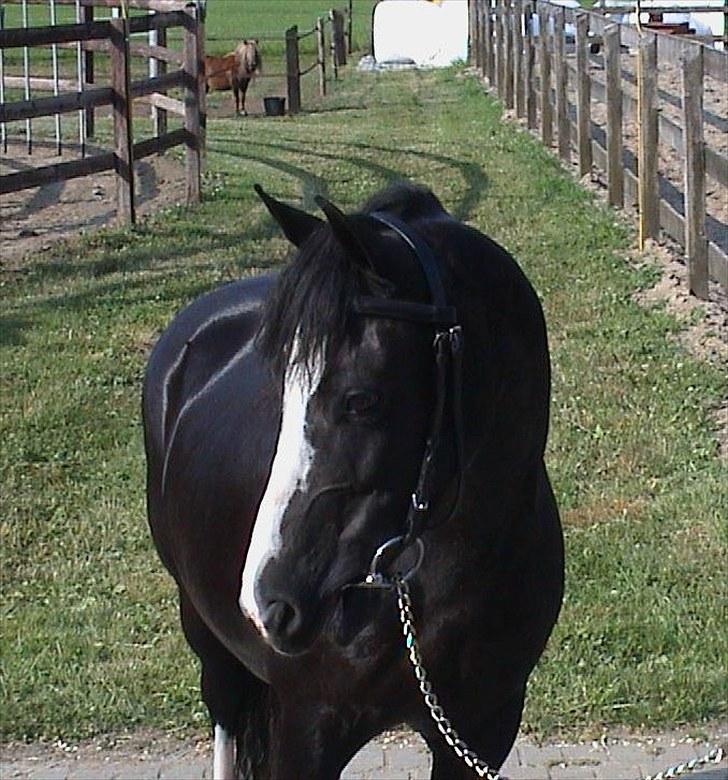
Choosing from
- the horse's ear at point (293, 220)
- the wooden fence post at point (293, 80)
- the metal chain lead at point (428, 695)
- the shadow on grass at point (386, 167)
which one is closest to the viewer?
the horse's ear at point (293, 220)

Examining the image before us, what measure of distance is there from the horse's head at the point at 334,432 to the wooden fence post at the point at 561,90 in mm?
12575

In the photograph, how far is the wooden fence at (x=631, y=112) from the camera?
8820 millimetres

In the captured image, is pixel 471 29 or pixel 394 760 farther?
pixel 471 29

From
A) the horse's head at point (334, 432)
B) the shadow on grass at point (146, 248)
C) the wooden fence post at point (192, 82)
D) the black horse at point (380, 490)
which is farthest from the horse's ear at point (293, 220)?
the wooden fence post at point (192, 82)

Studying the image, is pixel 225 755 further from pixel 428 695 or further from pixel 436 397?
pixel 436 397

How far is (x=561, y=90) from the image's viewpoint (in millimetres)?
14969

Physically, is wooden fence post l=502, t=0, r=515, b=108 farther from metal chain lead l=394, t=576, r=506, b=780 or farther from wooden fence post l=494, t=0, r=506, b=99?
metal chain lead l=394, t=576, r=506, b=780

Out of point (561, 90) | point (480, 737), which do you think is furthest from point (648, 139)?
point (480, 737)

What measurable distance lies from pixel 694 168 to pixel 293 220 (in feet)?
21.8

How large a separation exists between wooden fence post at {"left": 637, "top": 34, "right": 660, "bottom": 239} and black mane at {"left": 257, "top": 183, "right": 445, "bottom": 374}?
7992mm

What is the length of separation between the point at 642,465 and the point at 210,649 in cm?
303

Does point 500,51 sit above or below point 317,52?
above

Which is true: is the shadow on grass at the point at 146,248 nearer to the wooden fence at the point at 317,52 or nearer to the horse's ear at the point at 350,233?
the horse's ear at the point at 350,233

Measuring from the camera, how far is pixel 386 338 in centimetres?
242
